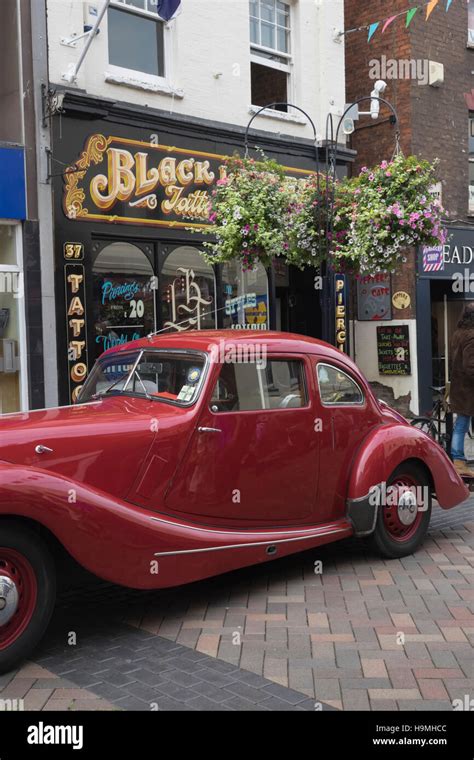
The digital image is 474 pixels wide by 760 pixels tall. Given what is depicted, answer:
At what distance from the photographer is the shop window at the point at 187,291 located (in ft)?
34.4

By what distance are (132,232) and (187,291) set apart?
1241 mm

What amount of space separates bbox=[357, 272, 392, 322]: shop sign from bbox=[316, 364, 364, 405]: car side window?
806 centimetres

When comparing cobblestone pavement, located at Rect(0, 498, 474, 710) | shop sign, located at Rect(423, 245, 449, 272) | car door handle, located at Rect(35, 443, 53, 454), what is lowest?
cobblestone pavement, located at Rect(0, 498, 474, 710)

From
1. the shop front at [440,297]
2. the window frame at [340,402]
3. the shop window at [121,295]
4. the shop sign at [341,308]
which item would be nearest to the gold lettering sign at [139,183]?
the shop window at [121,295]

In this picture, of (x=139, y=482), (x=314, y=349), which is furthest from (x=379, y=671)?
(x=314, y=349)

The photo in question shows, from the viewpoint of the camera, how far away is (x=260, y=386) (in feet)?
17.1

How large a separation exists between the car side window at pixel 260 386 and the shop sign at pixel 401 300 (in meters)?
8.50

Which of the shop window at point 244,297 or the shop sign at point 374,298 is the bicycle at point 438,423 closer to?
the shop window at point 244,297

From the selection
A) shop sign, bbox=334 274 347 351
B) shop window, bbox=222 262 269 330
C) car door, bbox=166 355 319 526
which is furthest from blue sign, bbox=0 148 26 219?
shop sign, bbox=334 274 347 351

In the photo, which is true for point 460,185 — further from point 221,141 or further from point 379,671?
point 379,671

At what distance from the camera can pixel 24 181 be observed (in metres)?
8.83

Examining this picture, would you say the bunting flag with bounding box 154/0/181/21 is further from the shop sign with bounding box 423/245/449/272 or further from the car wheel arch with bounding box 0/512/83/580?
the car wheel arch with bounding box 0/512/83/580

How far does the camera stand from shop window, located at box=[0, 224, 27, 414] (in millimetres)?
8961

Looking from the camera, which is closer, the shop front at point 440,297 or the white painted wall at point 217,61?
the white painted wall at point 217,61
